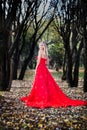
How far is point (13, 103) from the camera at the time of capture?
1204cm

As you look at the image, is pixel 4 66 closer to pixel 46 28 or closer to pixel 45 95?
pixel 45 95

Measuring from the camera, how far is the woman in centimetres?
1207

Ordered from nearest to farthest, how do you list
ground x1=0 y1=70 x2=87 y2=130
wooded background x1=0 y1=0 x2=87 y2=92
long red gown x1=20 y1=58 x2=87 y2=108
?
1. ground x1=0 y1=70 x2=87 y2=130
2. long red gown x1=20 y1=58 x2=87 y2=108
3. wooded background x1=0 y1=0 x2=87 y2=92

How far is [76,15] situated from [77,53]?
2289 millimetres

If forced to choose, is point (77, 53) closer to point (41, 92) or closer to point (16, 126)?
point (41, 92)

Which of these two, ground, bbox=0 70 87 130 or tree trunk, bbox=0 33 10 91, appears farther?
tree trunk, bbox=0 33 10 91

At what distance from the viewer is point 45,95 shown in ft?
40.8

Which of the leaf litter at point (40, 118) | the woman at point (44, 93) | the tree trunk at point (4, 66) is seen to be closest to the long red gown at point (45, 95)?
the woman at point (44, 93)

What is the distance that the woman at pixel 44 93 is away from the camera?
1207 centimetres

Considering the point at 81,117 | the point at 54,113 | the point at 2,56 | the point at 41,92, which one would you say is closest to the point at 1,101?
the point at 41,92

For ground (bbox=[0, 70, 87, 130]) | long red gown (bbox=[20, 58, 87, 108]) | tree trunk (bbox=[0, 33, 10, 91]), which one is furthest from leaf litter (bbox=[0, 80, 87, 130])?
tree trunk (bbox=[0, 33, 10, 91])

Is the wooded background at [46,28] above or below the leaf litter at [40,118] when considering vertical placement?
above

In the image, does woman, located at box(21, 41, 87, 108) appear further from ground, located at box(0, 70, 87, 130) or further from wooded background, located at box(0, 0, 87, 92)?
wooded background, located at box(0, 0, 87, 92)

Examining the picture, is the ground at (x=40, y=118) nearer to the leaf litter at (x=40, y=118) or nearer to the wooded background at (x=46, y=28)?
the leaf litter at (x=40, y=118)
